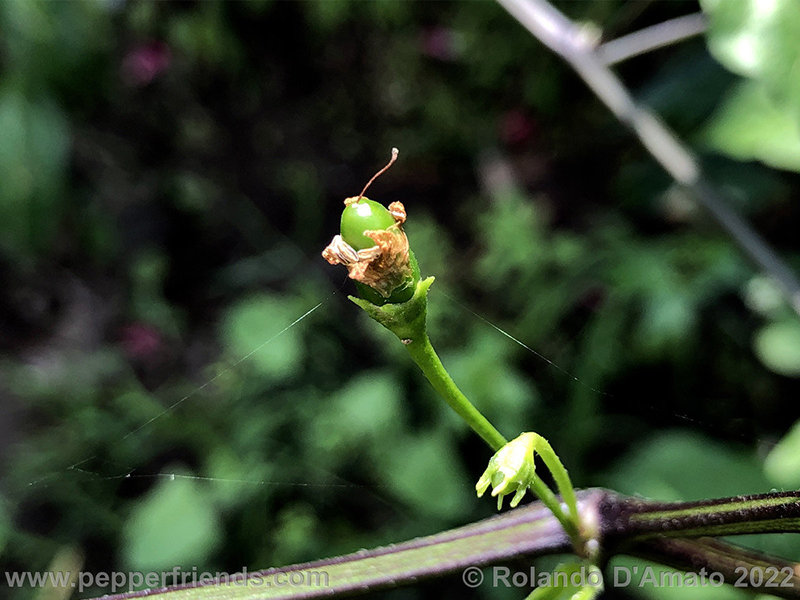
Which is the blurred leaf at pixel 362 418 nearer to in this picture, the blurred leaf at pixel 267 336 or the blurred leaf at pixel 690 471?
the blurred leaf at pixel 267 336

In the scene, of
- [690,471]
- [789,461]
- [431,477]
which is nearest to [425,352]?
[789,461]

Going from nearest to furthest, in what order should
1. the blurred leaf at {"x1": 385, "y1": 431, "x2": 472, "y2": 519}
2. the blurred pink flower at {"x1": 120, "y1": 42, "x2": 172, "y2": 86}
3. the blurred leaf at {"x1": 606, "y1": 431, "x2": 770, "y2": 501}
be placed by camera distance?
the blurred leaf at {"x1": 606, "y1": 431, "x2": 770, "y2": 501} → the blurred leaf at {"x1": 385, "y1": 431, "x2": 472, "y2": 519} → the blurred pink flower at {"x1": 120, "y1": 42, "x2": 172, "y2": 86}

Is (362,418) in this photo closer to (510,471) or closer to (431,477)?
(431,477)

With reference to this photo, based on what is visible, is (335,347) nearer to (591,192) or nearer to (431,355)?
(591,192)

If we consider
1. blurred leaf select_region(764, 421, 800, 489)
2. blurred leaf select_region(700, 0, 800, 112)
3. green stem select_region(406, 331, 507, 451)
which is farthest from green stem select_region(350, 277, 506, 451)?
blurred leaf select_region(764, 421, 800, 489)

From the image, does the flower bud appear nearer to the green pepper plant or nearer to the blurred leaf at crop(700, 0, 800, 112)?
the green pepper plant

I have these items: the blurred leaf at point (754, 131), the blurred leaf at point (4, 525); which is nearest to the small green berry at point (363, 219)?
the blurred leaf at point (754, 131)
